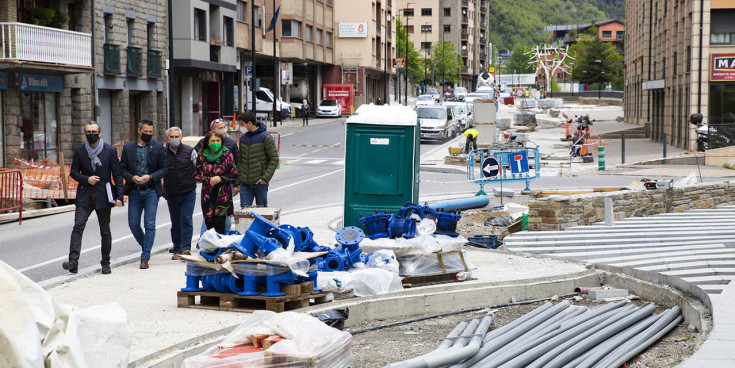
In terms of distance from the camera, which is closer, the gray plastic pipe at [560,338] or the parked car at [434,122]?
the gray plastic pipe at [560,338]

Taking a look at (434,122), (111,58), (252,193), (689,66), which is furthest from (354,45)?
(252,193)

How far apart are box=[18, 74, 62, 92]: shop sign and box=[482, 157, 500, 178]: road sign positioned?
1759 cm

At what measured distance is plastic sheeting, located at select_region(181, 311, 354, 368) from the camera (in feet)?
20.0

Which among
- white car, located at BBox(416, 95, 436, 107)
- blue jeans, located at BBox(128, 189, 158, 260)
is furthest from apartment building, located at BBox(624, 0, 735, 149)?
blue jeans, located at BBox(128, 189, 158, 260)

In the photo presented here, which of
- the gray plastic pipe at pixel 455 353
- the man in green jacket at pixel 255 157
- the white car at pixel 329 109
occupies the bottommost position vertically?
the gray plastic pipe at pixel 455 353

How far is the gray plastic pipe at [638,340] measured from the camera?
24.2 feet

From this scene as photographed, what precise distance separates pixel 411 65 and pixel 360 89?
127ft

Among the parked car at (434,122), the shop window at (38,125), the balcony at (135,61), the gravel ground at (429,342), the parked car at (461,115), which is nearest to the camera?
the gravel ground at (429,342)

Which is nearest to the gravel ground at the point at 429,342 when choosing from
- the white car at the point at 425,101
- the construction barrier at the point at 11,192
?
the construction barrier at the point at 11,192

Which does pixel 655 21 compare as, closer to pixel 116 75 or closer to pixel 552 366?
pixel 116 75

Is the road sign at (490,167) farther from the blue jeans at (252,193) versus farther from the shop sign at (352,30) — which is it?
the shop sign at (352,30)

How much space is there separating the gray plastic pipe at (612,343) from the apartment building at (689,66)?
22.9m

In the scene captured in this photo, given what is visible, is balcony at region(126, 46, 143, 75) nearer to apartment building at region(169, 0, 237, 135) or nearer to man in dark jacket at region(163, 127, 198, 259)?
apartment building at region(169, 0, 237, 135)

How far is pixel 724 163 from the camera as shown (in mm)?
29969
